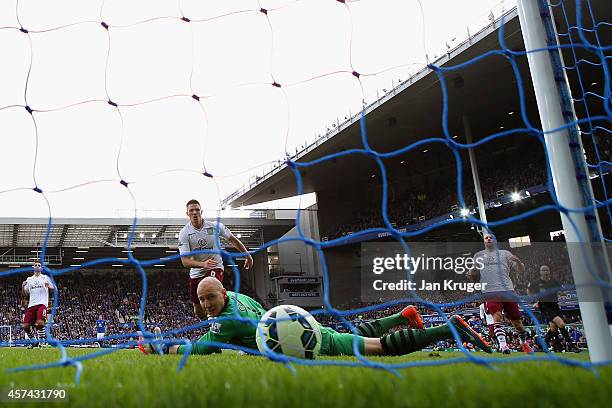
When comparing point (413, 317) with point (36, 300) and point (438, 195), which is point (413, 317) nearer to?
point (36, 300)

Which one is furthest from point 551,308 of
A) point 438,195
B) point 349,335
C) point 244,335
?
point 438,195

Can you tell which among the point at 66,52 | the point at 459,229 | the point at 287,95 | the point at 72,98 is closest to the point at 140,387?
the point at 287,95

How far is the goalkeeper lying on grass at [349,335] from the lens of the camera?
3457 mm

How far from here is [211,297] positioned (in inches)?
146

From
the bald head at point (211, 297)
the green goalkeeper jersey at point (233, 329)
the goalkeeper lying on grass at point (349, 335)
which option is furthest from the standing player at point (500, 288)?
the bald head at point (211, 297)

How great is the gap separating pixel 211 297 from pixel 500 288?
4.00 m

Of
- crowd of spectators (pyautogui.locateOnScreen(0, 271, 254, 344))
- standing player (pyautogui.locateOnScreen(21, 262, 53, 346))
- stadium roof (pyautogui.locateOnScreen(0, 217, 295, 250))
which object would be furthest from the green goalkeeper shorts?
stadium roof (pyautogui.locateOnScreen(0, 217, 295, 250))

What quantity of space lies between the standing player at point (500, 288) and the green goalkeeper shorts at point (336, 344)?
303cm

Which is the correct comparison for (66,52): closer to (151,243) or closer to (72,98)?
(72,98)

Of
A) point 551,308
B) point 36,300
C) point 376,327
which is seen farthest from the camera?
point 36,300

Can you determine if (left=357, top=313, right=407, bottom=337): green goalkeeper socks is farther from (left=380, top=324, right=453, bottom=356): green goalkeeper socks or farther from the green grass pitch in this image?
the green grass pitch

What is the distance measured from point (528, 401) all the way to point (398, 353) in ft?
7.38

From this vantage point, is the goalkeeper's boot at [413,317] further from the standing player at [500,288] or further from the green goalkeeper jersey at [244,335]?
the standing player at [500,288]

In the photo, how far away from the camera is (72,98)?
11.3 feet
